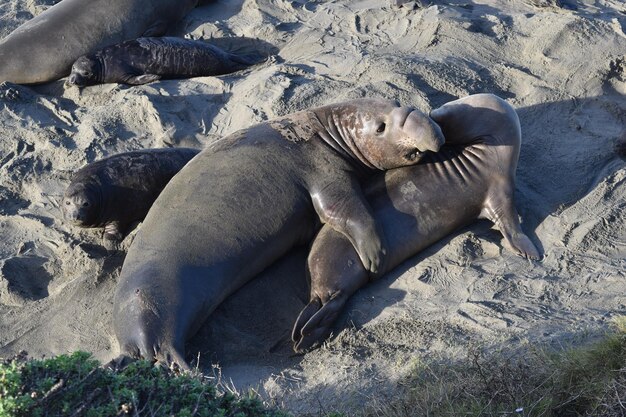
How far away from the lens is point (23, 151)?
28.9ft

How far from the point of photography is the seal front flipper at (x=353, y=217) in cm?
729

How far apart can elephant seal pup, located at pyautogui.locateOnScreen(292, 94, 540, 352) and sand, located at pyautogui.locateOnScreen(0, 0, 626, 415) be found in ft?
0.45

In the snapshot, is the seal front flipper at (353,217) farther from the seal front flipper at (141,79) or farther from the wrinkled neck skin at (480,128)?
the seal front flipper at (141,79)

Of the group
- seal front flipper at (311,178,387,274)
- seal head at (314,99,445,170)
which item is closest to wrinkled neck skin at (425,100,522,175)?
seal head at (314,99,445,170)

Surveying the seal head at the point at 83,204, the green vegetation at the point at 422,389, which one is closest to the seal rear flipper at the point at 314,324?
the green vegetation at the point at 422,389

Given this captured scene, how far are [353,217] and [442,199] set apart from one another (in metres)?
0.78

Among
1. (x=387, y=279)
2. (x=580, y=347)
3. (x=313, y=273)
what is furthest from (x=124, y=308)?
(x=580, y=347)

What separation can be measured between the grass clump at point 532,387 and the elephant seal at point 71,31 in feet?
20.6

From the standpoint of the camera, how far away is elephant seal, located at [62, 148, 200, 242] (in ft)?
25.8

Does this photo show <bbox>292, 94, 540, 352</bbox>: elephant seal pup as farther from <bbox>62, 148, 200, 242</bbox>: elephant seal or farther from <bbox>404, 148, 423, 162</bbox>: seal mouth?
<bbox>62, 148, 200, 242</bbox>: elephant seal

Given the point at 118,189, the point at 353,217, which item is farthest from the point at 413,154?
the point at 118,189

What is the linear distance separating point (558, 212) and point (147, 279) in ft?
10.7

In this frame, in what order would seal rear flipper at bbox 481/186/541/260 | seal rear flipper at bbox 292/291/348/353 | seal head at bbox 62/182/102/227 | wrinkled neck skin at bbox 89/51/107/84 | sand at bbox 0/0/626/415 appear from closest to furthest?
1. sand at bbox 0/0/626/415
2. seal rear flipper at bbox 292/291/348/353
3. seal rear flipper at bbox 481/186/541/260
4. seal head at bbox 62/182/102/227
5. wrinkled neck skin at bbox 89/51/107/84

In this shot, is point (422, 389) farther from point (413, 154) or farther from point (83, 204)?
point (83, 204)
